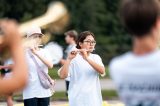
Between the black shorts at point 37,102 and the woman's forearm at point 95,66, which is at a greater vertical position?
the woman's forearm at point 95,66

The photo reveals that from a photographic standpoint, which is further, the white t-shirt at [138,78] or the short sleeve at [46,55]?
the short sleeve at [46,55]

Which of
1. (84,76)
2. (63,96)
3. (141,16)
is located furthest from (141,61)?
(63,96)

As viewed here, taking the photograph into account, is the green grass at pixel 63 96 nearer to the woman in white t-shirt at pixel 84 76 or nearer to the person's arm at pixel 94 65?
the woman in white t-shirt at pixel 84 76

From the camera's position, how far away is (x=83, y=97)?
925 centimetres

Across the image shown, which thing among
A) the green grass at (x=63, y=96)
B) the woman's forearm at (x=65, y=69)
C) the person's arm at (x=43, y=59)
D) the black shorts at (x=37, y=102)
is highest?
the person's arm at (x=43, y=59)

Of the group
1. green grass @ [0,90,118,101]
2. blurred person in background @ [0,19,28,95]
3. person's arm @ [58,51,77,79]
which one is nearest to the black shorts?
person's arm @ [58,51,77,79]

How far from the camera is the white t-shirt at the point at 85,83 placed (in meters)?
9.21

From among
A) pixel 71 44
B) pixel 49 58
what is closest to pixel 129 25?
pixel 49 58

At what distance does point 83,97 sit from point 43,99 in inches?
44.4

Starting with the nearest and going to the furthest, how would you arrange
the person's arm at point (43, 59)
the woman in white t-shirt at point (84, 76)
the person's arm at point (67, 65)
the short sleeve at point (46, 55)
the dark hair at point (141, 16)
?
the dark hair at point (141, 16), the woman in white t-shirt at point (84, 76), the person's arm at point (67, 65), the person's arm at point (43, 59), the short sleeve at point (46, 55)

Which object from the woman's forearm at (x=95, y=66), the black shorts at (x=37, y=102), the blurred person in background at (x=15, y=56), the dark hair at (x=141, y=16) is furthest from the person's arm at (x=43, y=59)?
the blurred person in background at (x=15, y=56)

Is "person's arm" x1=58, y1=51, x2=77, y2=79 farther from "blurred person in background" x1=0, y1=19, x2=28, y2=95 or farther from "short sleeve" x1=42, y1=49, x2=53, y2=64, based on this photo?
"blurred person in background" x1=0, y1=19, x2=28, y2=95

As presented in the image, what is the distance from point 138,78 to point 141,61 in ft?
0.35

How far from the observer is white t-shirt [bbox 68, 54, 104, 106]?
9.21 meters
